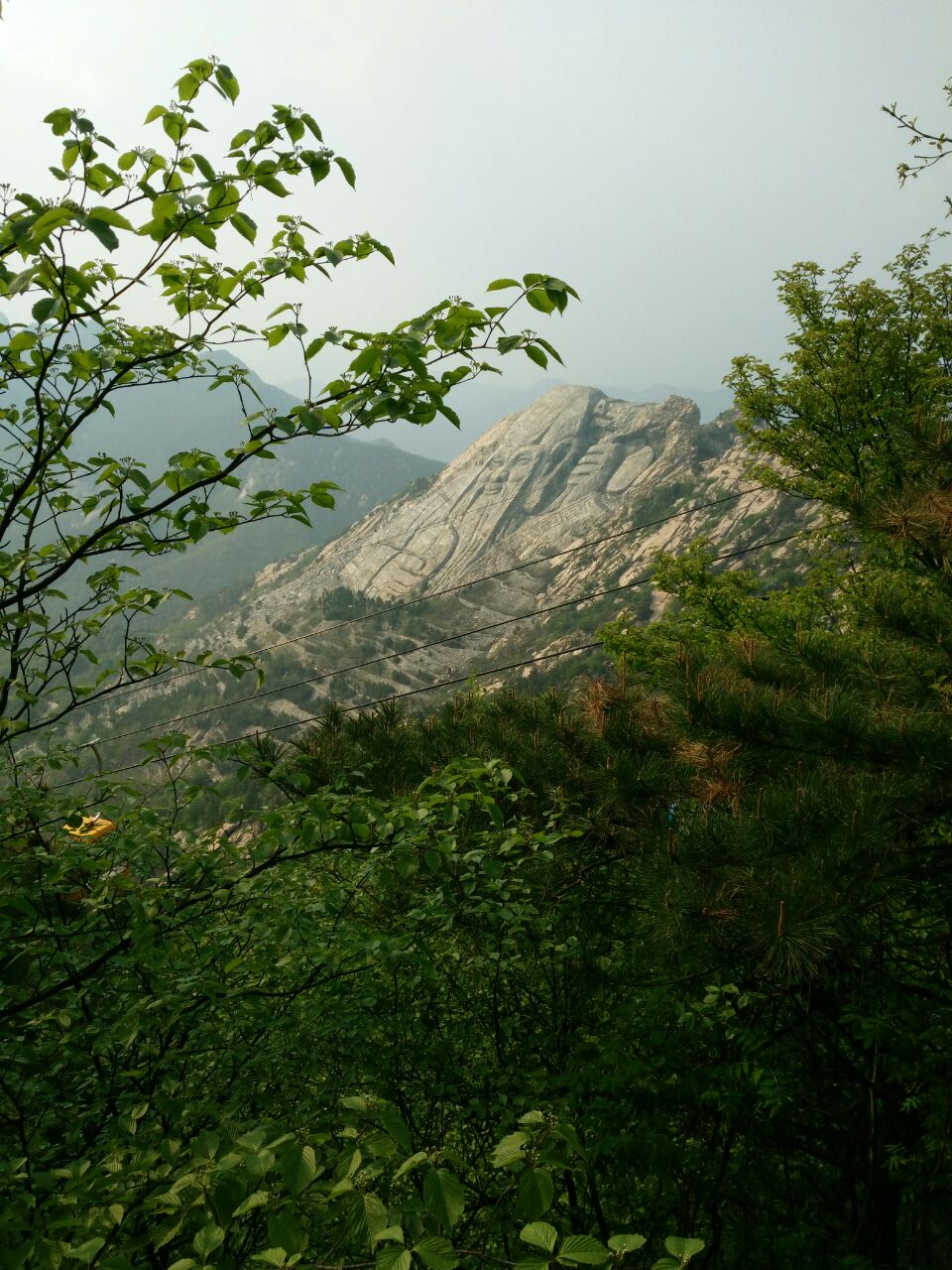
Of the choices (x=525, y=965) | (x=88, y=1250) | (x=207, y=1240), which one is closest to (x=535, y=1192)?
(x=207, y=1240)

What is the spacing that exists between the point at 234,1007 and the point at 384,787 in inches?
76.4

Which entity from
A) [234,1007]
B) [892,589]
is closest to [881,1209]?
[892,589]

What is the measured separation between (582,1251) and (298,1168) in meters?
0.53

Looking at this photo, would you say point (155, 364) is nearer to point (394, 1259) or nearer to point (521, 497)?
point (394, 1259)

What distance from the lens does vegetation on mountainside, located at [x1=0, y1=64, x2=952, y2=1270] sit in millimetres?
2154

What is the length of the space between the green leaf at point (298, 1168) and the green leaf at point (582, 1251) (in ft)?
1.50

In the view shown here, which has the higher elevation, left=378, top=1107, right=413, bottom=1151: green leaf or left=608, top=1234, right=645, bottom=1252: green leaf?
left=378, top=1107, right=413, bottom=1151: green leaf

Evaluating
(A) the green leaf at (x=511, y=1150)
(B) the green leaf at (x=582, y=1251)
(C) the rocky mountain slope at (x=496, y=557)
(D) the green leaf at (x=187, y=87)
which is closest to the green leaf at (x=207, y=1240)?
(A) the green leaf at (x=511, y=1150)

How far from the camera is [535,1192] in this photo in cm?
135

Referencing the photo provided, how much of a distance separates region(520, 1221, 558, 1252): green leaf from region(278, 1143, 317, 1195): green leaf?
0.41 meters

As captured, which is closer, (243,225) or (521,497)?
(243,225)

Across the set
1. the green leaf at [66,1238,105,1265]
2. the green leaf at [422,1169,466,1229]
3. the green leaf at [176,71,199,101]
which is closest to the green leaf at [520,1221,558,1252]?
the green leaf at [422,1169,466,1229]

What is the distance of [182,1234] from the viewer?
7.48 feet

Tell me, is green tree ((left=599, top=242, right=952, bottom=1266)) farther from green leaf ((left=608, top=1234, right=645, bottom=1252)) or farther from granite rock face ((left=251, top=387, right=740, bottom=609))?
granite rock face ((left=251, top=387, right=740, bottom=609))
